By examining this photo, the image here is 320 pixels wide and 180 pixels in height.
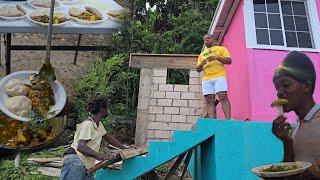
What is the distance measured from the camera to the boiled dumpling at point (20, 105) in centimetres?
975

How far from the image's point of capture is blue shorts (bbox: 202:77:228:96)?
6.52 meters

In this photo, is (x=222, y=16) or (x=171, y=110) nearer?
(x=222, y=16)

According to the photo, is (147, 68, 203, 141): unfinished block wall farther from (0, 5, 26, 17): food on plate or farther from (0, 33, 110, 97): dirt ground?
(0, 33, 110, 97): dirt ground

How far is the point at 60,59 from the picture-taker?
1562cm

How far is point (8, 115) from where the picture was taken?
963 cm

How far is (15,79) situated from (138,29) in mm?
Result: 3882

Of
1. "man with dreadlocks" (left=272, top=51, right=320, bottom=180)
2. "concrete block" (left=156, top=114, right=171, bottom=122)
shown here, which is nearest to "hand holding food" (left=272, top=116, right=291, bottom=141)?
"man with dreadlocks" (left=272, top=51, right=320, bottom=180)

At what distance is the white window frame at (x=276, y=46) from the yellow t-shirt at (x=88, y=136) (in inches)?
130

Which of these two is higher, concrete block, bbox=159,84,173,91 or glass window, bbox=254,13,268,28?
glass window, bbox=254,13,268,28

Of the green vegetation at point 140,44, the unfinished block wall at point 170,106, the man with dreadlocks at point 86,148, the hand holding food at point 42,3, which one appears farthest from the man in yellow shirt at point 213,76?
the hand holding food at point 42,3

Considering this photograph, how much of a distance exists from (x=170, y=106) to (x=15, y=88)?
3467 millimetres

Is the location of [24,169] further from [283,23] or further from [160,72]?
[283,23]

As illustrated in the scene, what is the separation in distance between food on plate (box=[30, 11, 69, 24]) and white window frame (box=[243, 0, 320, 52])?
5866mm

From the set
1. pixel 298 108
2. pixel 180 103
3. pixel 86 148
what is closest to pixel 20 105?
pixel 180 103
